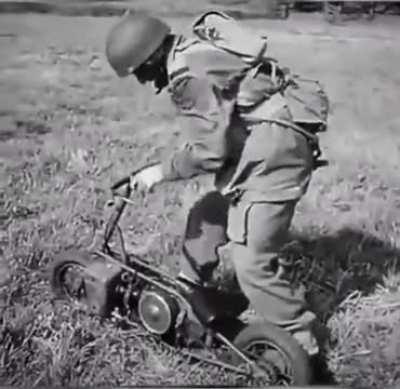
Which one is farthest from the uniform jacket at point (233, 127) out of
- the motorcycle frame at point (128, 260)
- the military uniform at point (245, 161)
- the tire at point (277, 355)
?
the tire at point (277, 355)

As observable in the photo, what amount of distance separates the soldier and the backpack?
0.01 meters

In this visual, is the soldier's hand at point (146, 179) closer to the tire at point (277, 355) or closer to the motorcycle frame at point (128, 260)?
the motorcycle frame at point (128, 260)

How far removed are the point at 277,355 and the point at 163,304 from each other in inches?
7.7

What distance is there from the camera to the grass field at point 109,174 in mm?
1892

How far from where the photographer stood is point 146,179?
188 centimetres

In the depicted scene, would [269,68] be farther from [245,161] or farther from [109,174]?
[109,174]

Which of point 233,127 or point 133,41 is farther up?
point 133,41

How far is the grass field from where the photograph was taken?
1.89 meters

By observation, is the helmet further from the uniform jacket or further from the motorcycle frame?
the motorcycle frame

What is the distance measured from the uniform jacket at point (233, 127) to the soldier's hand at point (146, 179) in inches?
1.5

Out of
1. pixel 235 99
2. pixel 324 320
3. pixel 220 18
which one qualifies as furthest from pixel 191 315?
pixel 220 18

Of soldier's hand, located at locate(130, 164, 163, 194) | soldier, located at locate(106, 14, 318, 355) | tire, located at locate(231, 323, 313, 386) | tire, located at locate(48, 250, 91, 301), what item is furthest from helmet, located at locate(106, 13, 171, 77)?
tire, located at locate(231, 323, 313, 386)

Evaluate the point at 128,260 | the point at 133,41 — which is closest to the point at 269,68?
the point at 133,41

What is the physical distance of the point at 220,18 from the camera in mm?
1866
